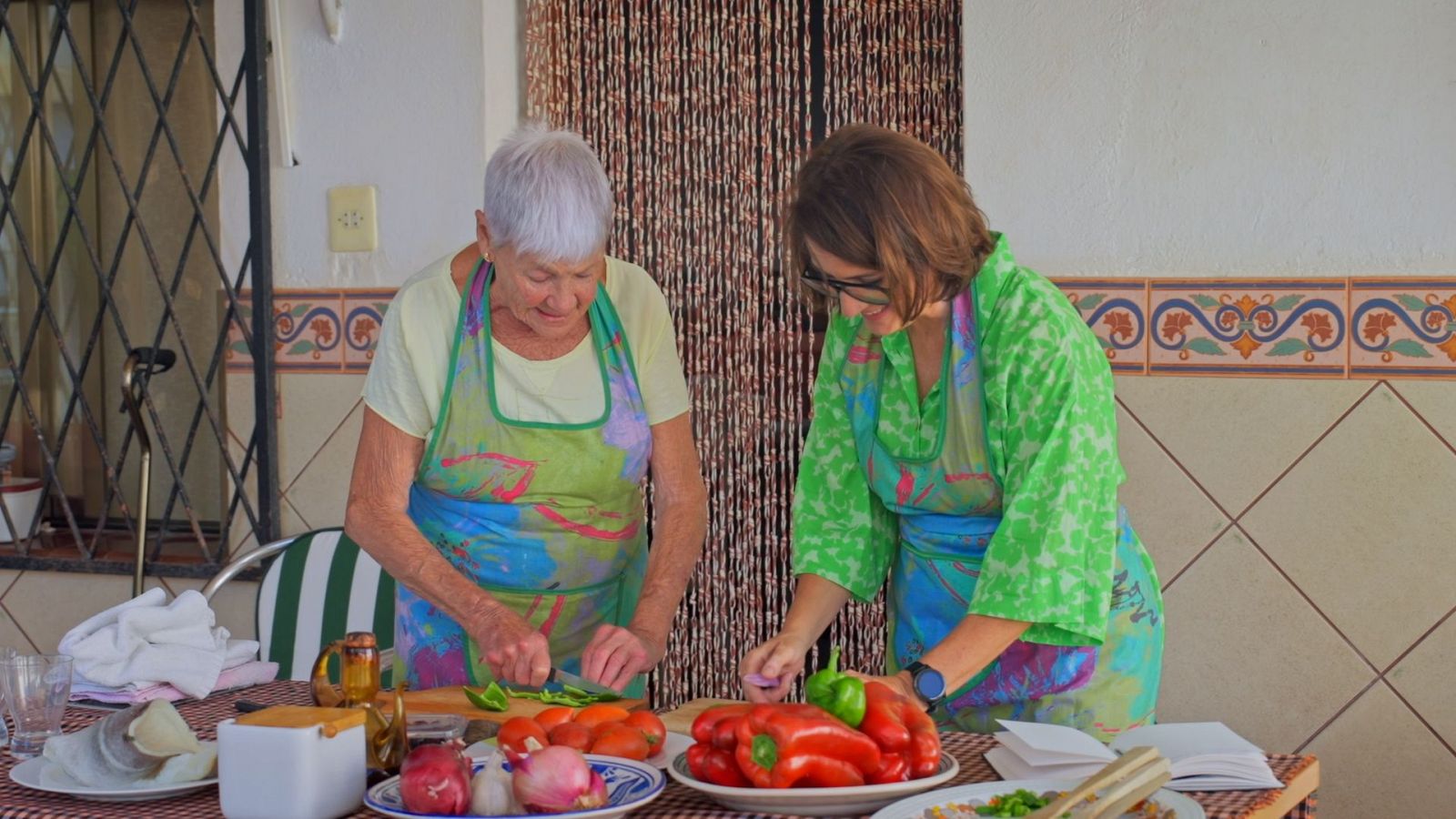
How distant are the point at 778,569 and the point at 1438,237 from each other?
1.35m

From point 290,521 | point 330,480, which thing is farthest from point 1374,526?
point 290,521

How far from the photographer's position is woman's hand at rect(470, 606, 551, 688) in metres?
1.97

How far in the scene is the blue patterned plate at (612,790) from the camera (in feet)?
4.69

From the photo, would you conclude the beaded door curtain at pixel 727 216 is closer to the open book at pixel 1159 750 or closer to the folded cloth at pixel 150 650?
the folded cloth at pixel 150 650

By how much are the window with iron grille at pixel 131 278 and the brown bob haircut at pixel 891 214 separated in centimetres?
168

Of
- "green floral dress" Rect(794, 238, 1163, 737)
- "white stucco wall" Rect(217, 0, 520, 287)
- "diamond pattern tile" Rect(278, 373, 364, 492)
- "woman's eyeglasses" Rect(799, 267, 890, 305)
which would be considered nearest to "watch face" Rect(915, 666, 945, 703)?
"green floral dress" Rect(794, 238, 1163, 737)

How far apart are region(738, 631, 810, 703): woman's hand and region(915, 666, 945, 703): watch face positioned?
0.18 meters

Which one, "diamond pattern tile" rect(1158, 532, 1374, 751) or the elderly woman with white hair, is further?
"diamond pattern tile" rect(1158, 532, 1374, 751)

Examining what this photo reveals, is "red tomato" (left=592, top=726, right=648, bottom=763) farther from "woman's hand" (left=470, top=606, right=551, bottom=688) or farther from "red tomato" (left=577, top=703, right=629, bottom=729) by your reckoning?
"woman's hand" (left=470, top=606, right=551, bottom=688)

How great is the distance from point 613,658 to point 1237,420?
1.16 meters

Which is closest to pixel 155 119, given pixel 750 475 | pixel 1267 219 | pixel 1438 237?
pixel 750 475

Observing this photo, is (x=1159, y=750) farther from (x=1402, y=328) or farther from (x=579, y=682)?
(x=1402, y=328)

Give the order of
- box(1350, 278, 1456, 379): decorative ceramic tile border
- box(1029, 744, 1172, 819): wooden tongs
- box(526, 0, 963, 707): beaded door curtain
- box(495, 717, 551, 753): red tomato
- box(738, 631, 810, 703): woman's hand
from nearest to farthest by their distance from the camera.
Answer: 1. box(1029, 744, 1172, 819): wooden tongs
2. box(495, 717, 551, 753): red tomato
3. box(738, 631, 810, 703): woman's hand
4. box(1350, 278, 1456, 379): decorative ceramic tile border
5. box(526, 0, 963, 707): beaded door curtain

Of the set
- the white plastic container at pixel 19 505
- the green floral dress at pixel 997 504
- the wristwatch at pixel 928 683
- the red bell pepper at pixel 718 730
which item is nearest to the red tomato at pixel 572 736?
the red bell pepper at pixel 718 730
